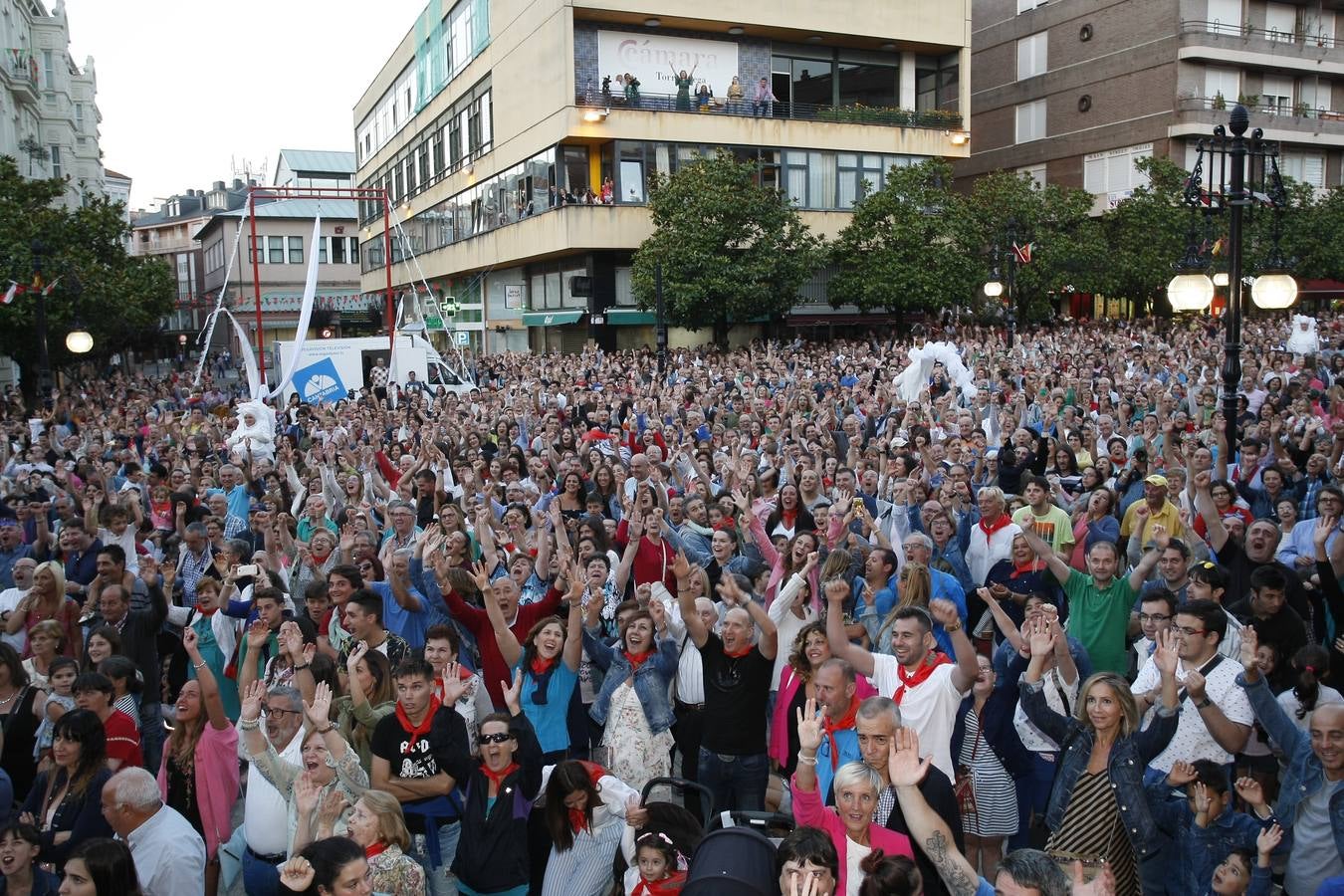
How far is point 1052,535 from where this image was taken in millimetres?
8289

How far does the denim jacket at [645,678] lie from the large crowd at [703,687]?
18 millimetres

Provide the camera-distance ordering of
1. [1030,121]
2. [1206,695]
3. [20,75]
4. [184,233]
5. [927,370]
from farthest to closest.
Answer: [184,233] < [1030,121] < [20,75] < [927,370] < [1206,695]

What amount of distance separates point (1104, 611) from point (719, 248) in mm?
28599

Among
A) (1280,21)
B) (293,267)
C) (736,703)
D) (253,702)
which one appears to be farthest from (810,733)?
(293,267)

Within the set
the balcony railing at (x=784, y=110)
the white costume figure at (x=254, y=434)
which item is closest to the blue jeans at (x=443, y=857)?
the white costume figure at (x=254, y=434)

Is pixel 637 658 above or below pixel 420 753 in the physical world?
above

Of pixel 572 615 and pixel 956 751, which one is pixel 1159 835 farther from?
pixel 572 615

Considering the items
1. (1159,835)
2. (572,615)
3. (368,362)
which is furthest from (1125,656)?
(368,362)

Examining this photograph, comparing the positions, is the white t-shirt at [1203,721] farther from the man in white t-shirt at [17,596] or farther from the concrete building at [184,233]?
the concrete building at [184,233]

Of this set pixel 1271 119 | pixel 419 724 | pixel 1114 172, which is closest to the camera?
pixel 419 724

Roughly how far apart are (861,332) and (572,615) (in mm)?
A: 37717

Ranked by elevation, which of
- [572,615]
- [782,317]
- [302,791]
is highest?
[782,317]

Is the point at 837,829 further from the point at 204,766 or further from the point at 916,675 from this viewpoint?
the point at 204,766

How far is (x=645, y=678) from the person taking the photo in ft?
19.1
